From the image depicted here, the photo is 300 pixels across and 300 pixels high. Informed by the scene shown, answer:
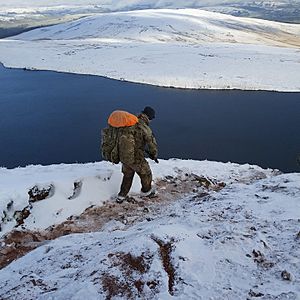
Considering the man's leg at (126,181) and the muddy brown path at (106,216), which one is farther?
the man's leg at (126,181)

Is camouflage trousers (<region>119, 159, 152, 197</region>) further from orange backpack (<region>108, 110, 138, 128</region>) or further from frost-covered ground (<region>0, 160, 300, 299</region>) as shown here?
orange backpack (<region>108, 110, 138, 128</region>)

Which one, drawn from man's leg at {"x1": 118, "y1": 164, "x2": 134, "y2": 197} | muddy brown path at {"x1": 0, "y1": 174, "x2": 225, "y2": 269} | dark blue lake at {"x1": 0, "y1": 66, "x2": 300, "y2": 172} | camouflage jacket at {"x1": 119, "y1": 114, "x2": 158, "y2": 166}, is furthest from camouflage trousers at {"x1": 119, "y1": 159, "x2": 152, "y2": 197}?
dark blue lake at {"x1": 0, "y1": 66, "x2": 300, "y2": 172}

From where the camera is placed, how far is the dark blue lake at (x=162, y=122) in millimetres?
18031

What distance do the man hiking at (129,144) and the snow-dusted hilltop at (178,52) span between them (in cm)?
2308

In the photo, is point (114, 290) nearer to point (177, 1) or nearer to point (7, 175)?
point (7, 175)

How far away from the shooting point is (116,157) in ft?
25.3

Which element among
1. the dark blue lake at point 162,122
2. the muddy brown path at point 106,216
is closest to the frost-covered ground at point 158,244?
the muddy brown path at point 106,216

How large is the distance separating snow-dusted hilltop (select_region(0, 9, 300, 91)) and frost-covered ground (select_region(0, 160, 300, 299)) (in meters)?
23.4

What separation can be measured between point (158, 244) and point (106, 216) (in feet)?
8.02

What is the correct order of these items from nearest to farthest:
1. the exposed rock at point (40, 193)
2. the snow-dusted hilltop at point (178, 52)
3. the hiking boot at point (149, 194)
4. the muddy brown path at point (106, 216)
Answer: the muddy brown path at point (106, 216), the exposed rock at point (40, 193), the hiking boot at point (149, 194), the snow-dusted hilltop at point (178, 52)

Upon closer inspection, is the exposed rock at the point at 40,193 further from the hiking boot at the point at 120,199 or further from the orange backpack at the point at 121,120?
the orange backpack at the point at 121,120

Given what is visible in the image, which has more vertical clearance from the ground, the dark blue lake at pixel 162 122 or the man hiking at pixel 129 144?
the man hiking at pixel 129 144

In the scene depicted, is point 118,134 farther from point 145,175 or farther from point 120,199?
point 120,199

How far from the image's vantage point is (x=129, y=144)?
7.55 metres
